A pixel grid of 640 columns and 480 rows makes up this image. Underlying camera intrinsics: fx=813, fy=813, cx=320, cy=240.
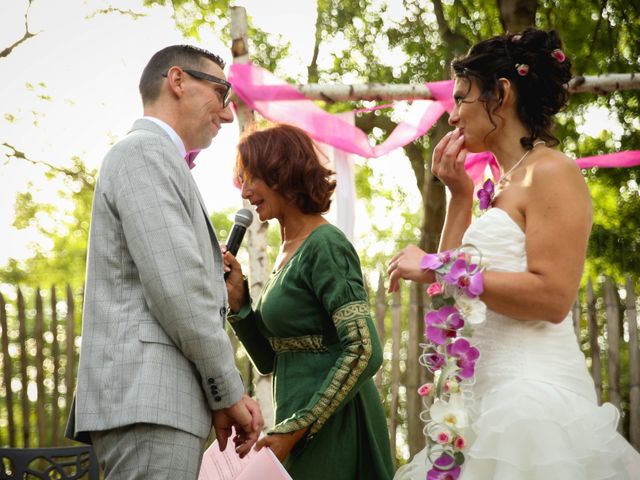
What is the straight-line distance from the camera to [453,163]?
2898 mm

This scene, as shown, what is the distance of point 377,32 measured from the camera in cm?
1238

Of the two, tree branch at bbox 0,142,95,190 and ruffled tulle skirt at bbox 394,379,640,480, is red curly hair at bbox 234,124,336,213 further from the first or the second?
tree branch at bbox 0,142,95,190

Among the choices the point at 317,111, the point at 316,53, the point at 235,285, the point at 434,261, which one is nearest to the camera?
the point at 434,261

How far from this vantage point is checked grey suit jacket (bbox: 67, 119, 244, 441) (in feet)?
7.41

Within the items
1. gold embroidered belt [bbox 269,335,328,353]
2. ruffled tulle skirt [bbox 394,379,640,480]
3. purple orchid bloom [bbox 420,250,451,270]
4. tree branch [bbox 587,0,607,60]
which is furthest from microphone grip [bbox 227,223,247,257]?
tree branch [bbox 587,0,607,60]

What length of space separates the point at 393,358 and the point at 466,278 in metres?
5.17

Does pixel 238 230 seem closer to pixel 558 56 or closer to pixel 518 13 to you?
pixel 558 56

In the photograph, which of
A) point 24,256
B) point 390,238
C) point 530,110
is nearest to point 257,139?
point 530,110

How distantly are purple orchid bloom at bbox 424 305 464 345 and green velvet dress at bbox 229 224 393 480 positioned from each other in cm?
33

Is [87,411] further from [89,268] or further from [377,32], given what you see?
[377,32]

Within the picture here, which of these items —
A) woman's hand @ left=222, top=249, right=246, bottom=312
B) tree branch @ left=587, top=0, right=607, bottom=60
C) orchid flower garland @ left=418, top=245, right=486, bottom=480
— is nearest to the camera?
orchid flower garland @ left=418, top=245, right=486, bottom=480

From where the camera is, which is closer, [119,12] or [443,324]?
[443,324]

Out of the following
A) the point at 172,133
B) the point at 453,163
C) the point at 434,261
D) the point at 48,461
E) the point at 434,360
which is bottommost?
the point at 48,461

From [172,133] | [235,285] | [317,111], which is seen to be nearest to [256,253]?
[317,111]
